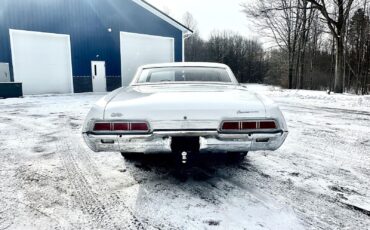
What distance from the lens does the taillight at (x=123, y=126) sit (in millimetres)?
2781

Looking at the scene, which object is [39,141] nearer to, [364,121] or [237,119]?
[237,119]

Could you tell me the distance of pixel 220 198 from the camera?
291 cm

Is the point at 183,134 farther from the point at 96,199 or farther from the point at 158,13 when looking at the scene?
the point at 158,13

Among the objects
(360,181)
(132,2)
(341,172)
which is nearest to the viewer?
(360,181)

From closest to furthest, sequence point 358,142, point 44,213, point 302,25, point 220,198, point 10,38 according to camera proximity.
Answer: point 44,213, point 220,198, point 358,142, point 10,38, point 302,25

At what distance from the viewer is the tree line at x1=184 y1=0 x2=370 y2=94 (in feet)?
61.8

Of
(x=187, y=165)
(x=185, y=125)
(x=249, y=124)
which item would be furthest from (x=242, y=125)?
(x=187, y=165)

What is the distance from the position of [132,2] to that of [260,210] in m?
18.5

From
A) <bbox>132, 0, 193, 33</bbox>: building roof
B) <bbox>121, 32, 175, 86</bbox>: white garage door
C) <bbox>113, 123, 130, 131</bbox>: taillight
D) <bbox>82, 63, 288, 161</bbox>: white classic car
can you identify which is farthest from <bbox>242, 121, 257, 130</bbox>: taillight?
<bbox>132, 0, 193, 33</bbox>: building roof

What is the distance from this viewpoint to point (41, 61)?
15.4 m

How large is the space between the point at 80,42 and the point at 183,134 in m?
15.9

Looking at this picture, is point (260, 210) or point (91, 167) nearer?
point (260, 210)

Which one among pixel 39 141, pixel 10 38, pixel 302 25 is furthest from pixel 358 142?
pixel 302 25

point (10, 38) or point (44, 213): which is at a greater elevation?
point (10, 38)
